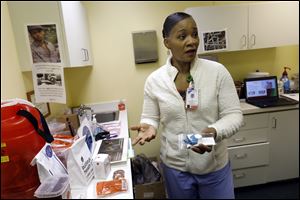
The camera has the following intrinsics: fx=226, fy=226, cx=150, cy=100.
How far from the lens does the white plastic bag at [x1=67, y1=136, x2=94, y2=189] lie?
2.68ft

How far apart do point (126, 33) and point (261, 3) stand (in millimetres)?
1232

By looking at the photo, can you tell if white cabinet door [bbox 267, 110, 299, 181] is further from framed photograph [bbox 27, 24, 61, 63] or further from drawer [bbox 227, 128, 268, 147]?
framed photograph [bbox 27, 24, 61, 63]

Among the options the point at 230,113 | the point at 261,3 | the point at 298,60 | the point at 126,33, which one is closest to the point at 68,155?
the point at 230,113

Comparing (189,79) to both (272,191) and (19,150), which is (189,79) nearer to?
(19,150)

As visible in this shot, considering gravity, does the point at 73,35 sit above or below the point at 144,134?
above

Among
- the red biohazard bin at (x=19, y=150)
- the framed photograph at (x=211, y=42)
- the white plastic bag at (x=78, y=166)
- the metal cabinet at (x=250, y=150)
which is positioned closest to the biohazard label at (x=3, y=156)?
the red biohazard bin at (x=19, y=150)

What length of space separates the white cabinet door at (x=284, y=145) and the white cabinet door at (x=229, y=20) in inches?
27.7

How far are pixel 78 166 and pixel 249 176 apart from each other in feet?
5.61

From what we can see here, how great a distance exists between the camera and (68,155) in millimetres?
820

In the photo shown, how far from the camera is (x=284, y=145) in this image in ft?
6.58

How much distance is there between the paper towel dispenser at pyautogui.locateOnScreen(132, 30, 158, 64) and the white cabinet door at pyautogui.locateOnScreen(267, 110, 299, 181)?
3.73 feet

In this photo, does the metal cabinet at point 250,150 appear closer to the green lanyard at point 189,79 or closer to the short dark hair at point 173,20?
the green lanyard at point 189,79

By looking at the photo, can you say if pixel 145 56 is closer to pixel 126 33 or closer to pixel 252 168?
pixel 126 33

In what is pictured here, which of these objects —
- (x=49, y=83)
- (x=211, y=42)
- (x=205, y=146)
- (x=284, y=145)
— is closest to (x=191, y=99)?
(x=205, y=146)
